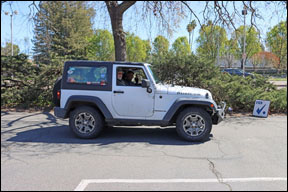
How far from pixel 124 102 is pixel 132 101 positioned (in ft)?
0.63

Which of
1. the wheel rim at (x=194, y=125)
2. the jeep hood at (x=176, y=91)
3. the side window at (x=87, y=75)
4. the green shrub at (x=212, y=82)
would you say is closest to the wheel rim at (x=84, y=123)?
the side window at (x=87, y=75)

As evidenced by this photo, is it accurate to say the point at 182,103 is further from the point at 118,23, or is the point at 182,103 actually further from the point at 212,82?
the point at 118,23

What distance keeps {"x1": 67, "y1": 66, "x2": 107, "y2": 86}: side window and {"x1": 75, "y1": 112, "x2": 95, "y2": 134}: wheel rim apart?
2.63 feet

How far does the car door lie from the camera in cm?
591

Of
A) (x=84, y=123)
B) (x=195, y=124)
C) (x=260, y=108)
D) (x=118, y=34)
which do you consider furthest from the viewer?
(x=118, y=34)

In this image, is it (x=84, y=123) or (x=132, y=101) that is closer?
(x=132, y=101)

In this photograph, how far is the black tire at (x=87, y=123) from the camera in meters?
5.98

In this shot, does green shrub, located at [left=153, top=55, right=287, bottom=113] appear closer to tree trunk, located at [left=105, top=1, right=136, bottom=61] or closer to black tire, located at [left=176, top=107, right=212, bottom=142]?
tree trunk, located at [left=105, top=1, right=136, bottom=61]

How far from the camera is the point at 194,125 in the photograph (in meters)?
5.86

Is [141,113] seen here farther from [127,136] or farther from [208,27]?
[208,27]

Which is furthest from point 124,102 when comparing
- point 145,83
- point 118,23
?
point 118,23

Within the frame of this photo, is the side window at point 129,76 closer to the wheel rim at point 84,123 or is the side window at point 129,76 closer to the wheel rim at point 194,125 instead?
the wheel rim at point 84,123

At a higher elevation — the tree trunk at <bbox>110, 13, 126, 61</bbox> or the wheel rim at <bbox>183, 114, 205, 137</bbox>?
the tree trunk at <bbox>110, 13, 126, 61</bbox>

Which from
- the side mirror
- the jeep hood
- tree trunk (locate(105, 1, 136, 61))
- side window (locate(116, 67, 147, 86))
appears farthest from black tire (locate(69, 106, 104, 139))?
tree trunk (locate(105, 1, 136, 61))
